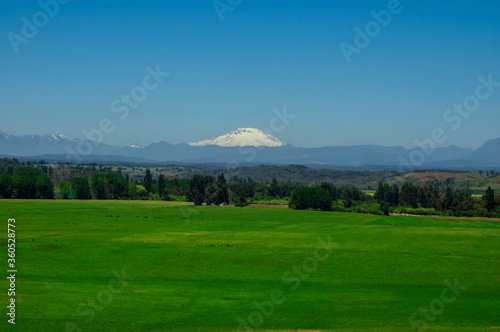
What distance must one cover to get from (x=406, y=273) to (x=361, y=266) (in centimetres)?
411

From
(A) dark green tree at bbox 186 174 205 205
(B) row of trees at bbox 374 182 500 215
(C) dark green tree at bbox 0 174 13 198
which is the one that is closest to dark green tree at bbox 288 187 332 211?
(B) row of trees at bbox 374 182 500 215

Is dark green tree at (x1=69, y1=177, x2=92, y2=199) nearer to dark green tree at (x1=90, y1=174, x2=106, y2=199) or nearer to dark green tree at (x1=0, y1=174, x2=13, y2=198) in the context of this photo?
dark green tree at (x1=90, y1=174, x2=106, y2=199)

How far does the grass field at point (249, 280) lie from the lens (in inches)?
1056

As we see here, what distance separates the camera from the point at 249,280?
37.1 metres

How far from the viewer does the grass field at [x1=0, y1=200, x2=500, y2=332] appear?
26.8 metres

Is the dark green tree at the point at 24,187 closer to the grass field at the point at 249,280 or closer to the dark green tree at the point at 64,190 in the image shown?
the dark green tree at the point at 64,190

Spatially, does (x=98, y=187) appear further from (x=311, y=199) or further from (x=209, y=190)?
(x=311, y=199)

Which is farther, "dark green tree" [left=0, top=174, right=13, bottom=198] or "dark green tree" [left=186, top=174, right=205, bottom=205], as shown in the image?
"dark green tree" [left=186, top=174, right=205, bottom=205]

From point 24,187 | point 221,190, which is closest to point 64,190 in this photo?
point 24,187

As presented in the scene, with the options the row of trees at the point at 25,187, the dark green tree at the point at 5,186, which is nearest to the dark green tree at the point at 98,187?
the row of trees at the point at 25,187

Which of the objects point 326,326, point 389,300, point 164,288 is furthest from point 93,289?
point 389,300

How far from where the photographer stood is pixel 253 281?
36.8 meters

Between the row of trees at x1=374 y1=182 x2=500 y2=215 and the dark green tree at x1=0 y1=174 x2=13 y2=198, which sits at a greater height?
the dark green tree at x1=0 y1=174 x2=13 y2=198

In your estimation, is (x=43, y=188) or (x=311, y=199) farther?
(x=43, y=188)
